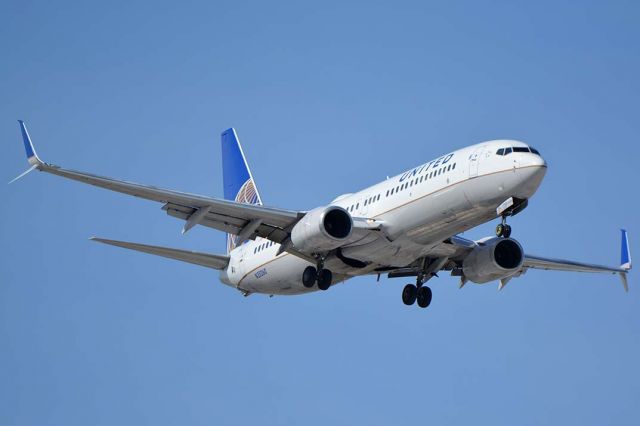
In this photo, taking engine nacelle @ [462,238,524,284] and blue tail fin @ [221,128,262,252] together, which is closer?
engine nacelle @ [462,238,524,284]

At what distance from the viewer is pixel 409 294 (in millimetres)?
47375

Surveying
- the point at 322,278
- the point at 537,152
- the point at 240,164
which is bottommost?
the point at 322,278

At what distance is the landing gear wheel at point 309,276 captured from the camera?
147ft

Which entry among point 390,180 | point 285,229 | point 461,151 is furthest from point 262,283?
point 461,151

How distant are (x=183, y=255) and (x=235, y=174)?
10.7 metres

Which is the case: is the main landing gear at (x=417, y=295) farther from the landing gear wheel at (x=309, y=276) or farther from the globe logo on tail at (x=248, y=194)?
the globe logo on tail at (x=248, y=194)

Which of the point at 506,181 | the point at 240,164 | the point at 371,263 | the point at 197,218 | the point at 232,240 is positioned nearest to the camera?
→ the point at 506,181

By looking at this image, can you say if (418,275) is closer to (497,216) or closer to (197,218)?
(497,216)

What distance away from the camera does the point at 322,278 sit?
4456 centimetres

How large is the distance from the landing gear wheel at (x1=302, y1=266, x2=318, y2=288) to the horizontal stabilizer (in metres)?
5.15

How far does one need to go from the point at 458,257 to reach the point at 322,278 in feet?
20.1

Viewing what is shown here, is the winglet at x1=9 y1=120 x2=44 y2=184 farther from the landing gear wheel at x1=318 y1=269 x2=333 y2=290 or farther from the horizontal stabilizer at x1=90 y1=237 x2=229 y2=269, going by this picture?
the landing gear wheel at x1=318 y1=269 x2=333 y2=290

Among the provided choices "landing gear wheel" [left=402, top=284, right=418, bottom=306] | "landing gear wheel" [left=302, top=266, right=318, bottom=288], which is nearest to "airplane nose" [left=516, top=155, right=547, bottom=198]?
"landing gear wheel" [left=402, top=284, right=418, bottom=306]

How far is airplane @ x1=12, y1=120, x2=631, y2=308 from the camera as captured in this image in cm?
4022
